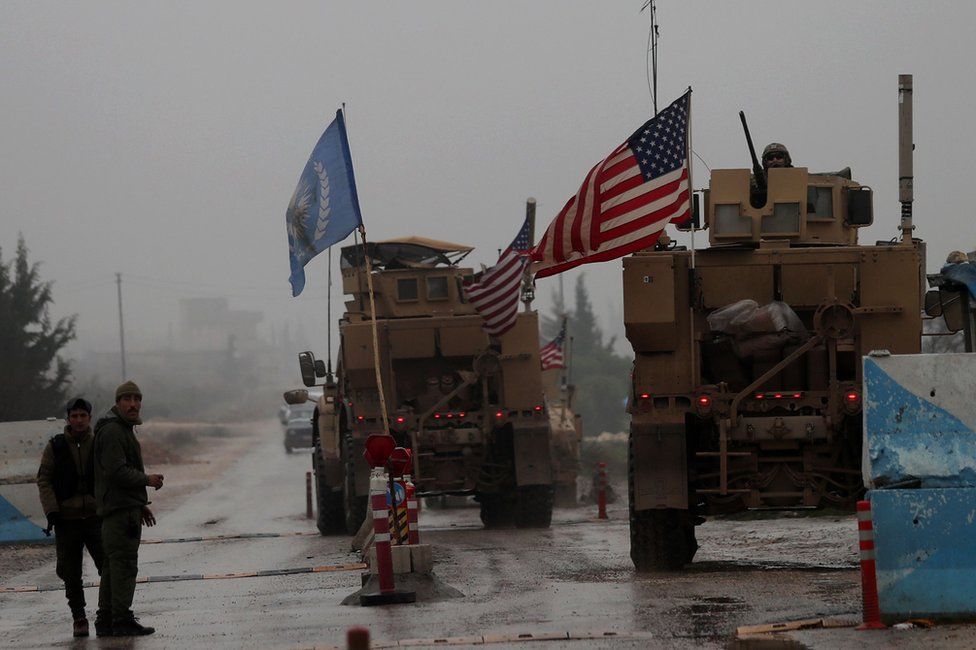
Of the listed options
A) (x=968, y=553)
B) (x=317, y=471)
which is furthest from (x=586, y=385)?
(x=968, y=553)

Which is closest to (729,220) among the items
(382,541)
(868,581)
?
(382,541)

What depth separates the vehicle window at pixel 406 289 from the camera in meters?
23.6

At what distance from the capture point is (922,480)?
11.0m

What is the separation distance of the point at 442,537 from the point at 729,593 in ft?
31.0

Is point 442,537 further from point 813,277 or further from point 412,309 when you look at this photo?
point 813,277

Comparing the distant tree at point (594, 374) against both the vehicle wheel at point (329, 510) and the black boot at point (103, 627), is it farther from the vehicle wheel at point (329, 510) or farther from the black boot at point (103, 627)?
the black boot at point (103, 627)

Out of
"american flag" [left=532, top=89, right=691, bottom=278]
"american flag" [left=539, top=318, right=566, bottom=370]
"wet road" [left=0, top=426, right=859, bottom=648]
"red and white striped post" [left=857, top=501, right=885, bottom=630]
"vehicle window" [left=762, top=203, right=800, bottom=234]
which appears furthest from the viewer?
"american flag" [left=539, top=318, right=566, bottom=370]

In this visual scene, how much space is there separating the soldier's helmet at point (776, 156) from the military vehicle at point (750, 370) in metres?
1.33

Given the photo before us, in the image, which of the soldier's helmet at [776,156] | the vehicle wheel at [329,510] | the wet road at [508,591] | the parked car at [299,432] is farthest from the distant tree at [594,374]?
the soldier's helmet at [776,156]

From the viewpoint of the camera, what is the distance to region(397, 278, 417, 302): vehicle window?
23.6m

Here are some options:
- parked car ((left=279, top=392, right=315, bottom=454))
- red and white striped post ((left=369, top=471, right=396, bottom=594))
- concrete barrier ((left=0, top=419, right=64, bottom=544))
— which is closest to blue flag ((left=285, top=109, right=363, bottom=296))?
red and white striped post ((left=369, top=471, right=396, bottom=594))

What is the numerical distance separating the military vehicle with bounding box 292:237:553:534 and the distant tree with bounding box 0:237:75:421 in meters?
20.9

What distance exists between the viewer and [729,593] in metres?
12.6

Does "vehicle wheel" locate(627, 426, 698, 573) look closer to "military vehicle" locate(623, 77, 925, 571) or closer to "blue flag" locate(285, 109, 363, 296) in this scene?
"military vehicle" locate(623, 77, 925, 571)
